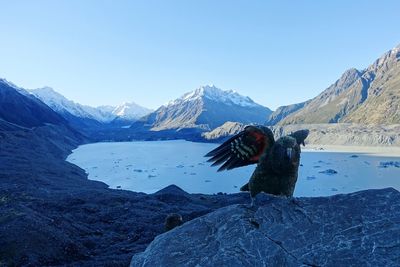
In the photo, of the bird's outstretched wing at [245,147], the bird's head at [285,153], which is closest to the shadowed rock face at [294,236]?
the bird's head at [285,153]

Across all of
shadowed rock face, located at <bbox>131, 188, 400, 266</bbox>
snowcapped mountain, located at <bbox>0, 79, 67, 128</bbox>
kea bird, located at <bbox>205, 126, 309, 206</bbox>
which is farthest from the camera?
snowcapped mountain, located at <bbox>0, 79, 67, 128</bbox>

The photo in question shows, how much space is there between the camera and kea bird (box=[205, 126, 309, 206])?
7.56 m

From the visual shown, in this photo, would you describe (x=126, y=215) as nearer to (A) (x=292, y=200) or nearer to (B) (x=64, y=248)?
(B) (x=64, y=248)

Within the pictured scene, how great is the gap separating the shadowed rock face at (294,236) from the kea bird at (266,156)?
1.92 metres

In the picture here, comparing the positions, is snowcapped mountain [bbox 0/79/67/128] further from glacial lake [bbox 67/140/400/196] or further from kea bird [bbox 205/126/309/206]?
kea bird [bbox 205/126/309/206]

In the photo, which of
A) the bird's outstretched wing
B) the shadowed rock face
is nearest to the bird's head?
the bird's outstretched wing

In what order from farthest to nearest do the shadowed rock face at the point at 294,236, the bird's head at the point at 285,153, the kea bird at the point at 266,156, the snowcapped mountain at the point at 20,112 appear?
the snowcapped mountain at the point at 20,112 → the kea bird at the point at 266,156 → the bird's head at the point at 285,153 → the shadowed rock face at the point at 294,236

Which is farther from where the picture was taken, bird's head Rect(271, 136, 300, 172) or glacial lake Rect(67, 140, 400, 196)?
glacial lake Rect(67, 140, 400, 196)

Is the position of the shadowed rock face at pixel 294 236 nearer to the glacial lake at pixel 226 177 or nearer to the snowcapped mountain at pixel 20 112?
the glacial lake at pixel 226 177

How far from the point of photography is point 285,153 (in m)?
7.53

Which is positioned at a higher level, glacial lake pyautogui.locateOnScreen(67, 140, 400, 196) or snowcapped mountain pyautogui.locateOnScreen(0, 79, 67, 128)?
snowcapped mountain pyautogui.locateOnScreen(0, 79, 67, 128)

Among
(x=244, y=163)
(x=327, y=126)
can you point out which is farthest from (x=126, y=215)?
(x=327, y=126)

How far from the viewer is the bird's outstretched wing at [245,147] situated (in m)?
7.73

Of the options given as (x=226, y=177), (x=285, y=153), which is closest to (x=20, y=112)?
(x=226, y=177)
